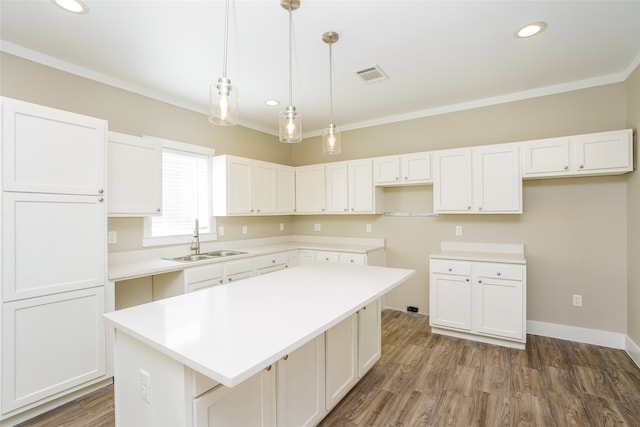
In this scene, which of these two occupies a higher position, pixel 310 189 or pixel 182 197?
pixel 310 189

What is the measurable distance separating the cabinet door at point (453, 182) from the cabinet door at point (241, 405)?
112 inches

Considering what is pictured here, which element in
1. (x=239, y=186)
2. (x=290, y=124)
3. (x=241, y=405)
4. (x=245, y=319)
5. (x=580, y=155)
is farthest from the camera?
(x=239, y=186)

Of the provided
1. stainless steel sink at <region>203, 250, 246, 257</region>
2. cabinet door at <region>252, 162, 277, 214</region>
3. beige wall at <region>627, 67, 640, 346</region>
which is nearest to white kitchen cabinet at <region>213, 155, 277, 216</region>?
cabinet door at <region>252, 162, 277, 214</region>

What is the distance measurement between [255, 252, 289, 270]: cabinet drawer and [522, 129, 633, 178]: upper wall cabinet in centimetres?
305

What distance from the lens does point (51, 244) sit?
2109 mm

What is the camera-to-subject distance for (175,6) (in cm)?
198

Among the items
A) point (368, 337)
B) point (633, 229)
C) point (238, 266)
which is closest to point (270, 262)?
point (238, 266)

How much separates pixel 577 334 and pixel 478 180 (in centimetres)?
194

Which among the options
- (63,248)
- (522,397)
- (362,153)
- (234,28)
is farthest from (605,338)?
(63,248)

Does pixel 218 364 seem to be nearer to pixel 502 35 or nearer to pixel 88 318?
pixel 88 318

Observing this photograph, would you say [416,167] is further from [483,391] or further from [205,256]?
[205,256]

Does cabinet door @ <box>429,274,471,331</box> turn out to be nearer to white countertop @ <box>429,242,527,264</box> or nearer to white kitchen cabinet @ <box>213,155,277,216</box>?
white countertop @ <box>429,242,527,264</box>

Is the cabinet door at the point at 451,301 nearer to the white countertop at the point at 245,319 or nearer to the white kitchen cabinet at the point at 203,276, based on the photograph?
the white countertop at the point at 245,319

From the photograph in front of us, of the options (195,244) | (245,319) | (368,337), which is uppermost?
(195,244)
